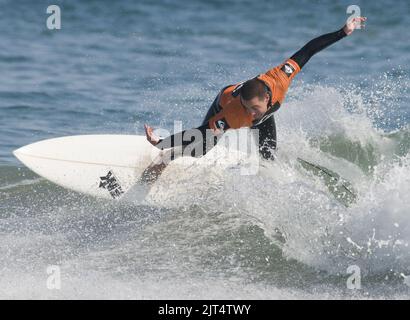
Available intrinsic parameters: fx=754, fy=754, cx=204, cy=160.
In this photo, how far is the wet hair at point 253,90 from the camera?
613 centimetres

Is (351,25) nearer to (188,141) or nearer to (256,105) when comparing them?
(256,105)

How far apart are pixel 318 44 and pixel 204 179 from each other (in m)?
1.65

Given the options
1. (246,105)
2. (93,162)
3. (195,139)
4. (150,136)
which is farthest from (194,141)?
(93,162)

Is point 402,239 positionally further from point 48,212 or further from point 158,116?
point 158,116

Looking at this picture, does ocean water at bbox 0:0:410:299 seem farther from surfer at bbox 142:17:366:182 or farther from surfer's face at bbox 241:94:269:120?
surfer's face at bbox 241:94:269:120

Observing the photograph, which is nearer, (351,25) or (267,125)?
(351,25)

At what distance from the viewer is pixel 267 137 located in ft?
23.4

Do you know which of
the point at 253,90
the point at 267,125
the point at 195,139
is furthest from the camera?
the point at 267,125

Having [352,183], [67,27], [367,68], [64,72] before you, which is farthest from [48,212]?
[67,27]

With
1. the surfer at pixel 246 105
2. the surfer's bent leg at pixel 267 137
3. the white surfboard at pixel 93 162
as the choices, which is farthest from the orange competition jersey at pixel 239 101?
the white surfboard at pixel 93 162

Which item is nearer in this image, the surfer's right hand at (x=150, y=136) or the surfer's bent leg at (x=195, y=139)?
the surfer's right hand at (x=150, y=136)

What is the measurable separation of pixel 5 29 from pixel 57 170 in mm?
9637

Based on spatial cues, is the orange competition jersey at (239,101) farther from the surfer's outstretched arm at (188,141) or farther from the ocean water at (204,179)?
the ocean water at (204,179)

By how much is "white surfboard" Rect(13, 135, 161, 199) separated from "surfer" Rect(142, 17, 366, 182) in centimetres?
77
